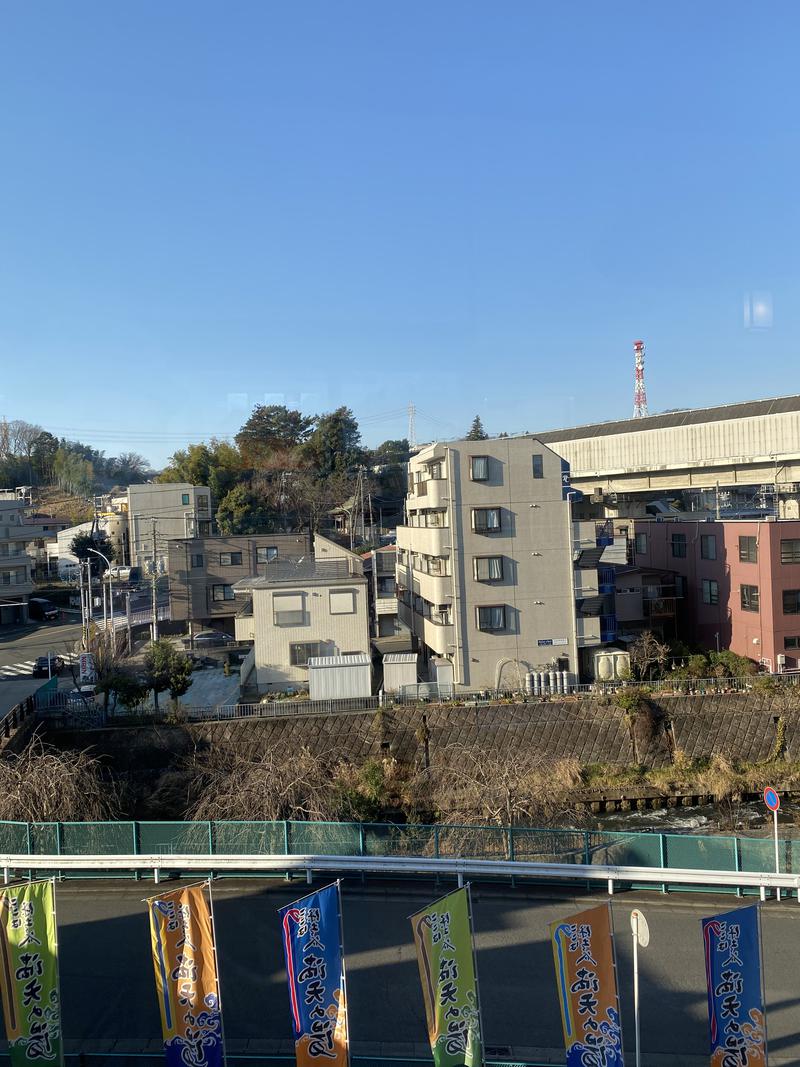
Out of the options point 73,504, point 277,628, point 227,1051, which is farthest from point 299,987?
point 73,504

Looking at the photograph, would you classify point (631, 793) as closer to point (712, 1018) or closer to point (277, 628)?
point (277, 628)

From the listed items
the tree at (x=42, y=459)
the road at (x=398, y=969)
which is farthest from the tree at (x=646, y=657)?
the tree at (x=42, y=459)

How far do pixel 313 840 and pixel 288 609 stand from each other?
809 cm

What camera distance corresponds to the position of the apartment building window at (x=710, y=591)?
A: 16.5 metres

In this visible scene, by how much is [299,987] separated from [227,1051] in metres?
0.92

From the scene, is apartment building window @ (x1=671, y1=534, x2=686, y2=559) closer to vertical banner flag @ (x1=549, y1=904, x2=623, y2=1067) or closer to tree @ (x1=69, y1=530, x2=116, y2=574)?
vertical banner flag @ (x1=549, y1=904, x2=623, y2=1067)

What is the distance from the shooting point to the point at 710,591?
16719mm

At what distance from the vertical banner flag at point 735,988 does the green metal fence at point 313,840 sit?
2.37 meters

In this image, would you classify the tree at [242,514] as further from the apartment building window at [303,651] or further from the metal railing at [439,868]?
the metal railing at [439,868]

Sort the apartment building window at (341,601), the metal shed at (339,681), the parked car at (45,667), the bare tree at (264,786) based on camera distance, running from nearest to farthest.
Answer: the bare tree at (264,786) → the metal shed at (339,681) → the apartment building window at (341,601) → the parked car at (45,667)

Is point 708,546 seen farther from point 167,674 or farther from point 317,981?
point 317,981

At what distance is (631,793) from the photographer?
12.5m

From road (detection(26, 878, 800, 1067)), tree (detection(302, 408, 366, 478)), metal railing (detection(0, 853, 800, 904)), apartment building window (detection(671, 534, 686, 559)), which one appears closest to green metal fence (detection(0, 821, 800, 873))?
metal railing (detection(0, 853, 800, 904))

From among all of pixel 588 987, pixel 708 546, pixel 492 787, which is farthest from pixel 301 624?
pixel 588 987
